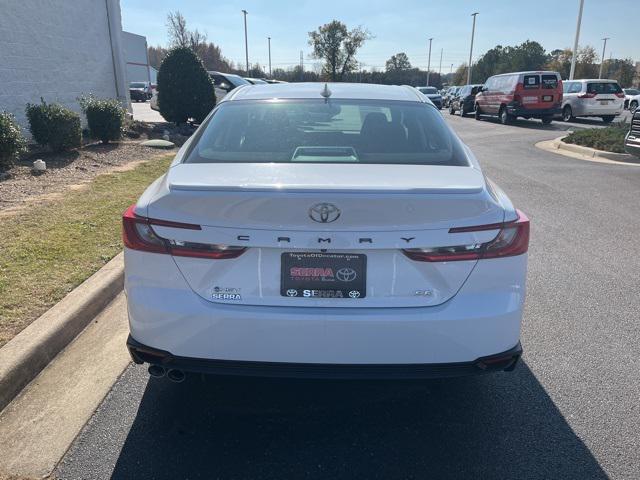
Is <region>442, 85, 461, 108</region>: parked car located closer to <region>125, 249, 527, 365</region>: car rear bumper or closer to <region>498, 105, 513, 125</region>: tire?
<region>498, 105, 513, 125</region>: tire

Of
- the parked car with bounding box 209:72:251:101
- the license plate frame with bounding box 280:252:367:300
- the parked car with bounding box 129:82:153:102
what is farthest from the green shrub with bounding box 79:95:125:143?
the parked car with bounding box 129:82:153:102

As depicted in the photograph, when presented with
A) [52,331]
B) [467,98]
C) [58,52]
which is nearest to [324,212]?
[52,331]

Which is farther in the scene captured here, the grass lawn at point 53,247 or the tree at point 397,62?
the tree at point 397,62

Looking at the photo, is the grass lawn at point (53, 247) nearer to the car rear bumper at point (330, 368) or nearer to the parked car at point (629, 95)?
the car rear bumper at point (330, 368)

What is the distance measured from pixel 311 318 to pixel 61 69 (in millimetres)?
13212

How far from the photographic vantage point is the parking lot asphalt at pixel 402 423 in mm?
2537

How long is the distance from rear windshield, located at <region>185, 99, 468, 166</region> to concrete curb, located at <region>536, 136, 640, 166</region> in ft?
36.2

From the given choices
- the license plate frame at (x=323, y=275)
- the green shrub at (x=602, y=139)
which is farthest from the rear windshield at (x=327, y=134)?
the green shrub at (x=602, y=139)

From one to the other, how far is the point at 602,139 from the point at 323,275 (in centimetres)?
1404

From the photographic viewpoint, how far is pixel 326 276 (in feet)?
7.79

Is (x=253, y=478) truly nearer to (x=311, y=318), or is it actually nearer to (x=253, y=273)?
(x=311, y=318)

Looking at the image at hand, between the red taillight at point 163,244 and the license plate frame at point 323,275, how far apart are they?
230mm

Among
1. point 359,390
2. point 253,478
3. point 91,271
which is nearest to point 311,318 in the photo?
point 253,478

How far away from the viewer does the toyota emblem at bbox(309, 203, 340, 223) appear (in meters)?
2.32
